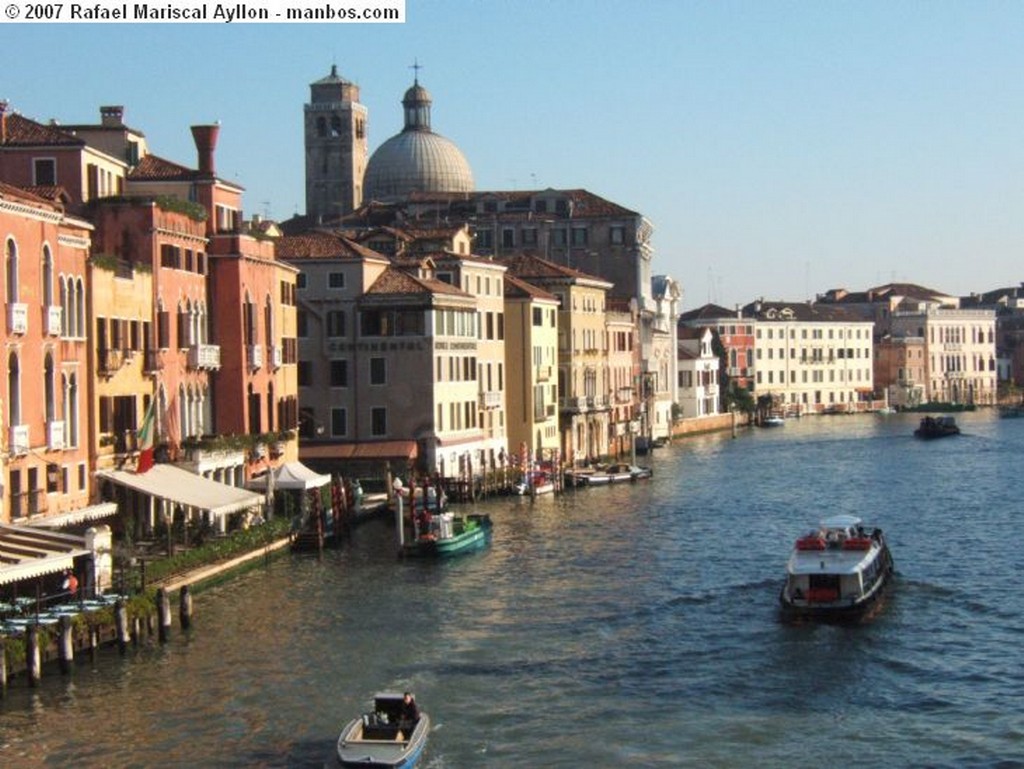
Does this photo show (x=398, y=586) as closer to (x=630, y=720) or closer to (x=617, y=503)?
(x=630, y=720)

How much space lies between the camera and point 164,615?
91.1ft

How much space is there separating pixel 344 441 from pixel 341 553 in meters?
13.5

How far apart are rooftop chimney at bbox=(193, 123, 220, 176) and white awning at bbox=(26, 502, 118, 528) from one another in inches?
405

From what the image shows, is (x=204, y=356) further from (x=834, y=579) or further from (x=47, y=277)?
(x=834, y=579)

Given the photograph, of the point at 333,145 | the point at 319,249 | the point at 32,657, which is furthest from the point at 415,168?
the point at 32,657

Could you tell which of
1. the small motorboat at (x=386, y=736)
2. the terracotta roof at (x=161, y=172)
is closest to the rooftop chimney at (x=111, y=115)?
the terracotta roof at (x=161, y=172)

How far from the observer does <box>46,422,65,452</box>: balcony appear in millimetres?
31188

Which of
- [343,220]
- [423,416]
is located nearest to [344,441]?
[423,416]

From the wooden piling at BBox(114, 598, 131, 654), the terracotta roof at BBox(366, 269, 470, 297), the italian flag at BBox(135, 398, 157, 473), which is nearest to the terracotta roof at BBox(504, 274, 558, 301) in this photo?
the terracotta roof at BBox(366, 269, 470, 297)

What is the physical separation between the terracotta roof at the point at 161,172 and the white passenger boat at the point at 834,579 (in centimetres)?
1592

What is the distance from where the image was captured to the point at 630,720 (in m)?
23.3

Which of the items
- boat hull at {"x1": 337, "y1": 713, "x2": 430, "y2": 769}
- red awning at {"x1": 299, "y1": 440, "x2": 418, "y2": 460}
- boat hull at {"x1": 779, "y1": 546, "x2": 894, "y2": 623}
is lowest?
boat hull at {"x1": 337, "y1": 713, "x2": 430, "y2": 769}

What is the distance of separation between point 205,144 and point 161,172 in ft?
3.64

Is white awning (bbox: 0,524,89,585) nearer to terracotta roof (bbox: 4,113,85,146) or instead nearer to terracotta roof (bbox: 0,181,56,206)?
terracotta roof (bbox: 0,181,56,206)
